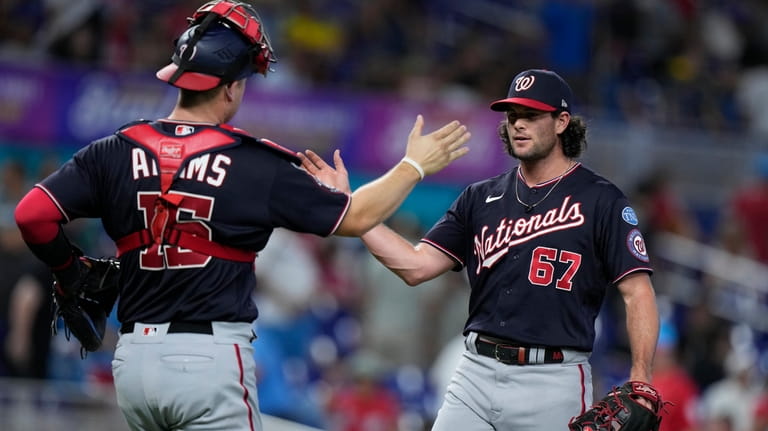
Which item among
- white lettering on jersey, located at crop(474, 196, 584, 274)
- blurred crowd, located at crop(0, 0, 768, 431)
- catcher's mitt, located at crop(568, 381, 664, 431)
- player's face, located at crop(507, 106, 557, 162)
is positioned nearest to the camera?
catcher's mitt, located at crop(568, 381, 664, 431)

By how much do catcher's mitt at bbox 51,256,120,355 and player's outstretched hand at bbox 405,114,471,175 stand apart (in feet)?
4.14

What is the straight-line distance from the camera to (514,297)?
5410 mm

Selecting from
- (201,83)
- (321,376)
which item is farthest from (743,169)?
A: (201,83)

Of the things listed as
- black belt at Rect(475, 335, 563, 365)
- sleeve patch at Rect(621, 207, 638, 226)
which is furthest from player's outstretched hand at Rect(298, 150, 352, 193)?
sleeve patch at Rect(621, 207, 638, 226)

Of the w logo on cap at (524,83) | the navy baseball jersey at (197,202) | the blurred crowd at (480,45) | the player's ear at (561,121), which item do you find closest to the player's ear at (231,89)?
the navy baseball jersey at (197,202)

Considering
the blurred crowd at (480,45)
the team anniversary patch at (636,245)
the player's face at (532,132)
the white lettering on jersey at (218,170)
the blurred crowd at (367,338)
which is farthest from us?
the blurred crowd at (480,45)

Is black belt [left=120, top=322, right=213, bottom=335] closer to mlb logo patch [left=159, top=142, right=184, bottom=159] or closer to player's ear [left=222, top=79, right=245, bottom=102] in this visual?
mlb logo patch [left=159, top=142, right=184, bottom=159]

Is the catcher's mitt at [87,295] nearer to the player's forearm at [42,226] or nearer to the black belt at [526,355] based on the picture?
the player's forearm at [42,226]

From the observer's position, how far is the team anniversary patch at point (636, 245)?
5.29 metres

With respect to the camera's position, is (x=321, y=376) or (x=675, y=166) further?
(x=675, y=166)

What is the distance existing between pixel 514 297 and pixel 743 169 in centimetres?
1002

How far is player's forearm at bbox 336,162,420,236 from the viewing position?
4.82m

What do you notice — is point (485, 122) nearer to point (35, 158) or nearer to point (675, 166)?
point (675, 166)

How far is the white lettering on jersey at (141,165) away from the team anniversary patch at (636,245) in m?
1.95
